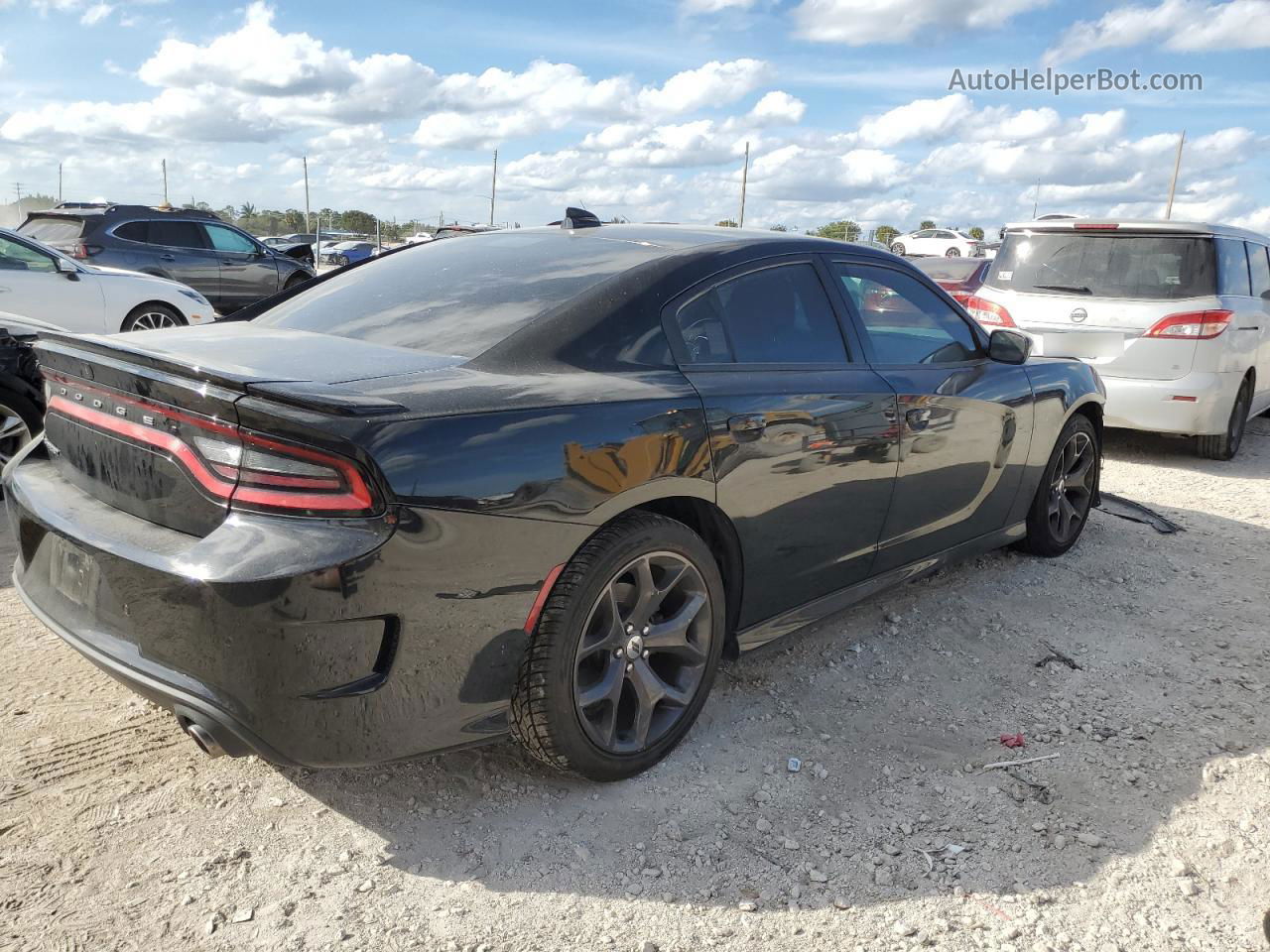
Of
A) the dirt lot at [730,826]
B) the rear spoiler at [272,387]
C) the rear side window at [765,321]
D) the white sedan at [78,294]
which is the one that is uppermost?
the rear side window at [765,321]

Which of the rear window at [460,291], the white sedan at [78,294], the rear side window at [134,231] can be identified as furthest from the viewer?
the rear side window at [134,231]

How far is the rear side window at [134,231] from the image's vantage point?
12578mm

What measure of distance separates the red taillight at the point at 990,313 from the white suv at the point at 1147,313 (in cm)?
1

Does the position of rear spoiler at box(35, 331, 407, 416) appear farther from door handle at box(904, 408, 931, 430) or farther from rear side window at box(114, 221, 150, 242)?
rear side window at box(114, 221, 150, 242)

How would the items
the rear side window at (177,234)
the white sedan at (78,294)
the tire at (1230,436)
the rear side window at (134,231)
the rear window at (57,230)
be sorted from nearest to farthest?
1. the tire at (1230,436)
2. the white sedan at (78,294)
3. the rear window at (57,230)
4. the rear side window at (134,231)
5. the rear side window at (177,234)

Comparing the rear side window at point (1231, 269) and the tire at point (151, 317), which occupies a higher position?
the rear side window at point (1231, 269)

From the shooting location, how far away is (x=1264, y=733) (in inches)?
132

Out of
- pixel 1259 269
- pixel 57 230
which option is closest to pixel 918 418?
pixel 1259 269

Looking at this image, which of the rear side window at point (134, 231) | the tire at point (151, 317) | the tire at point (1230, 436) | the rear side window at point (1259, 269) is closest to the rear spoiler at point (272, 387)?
the tire at point (151, 317)

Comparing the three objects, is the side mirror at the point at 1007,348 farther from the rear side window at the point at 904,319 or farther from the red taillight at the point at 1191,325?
the red taillight at the point at 1191,325

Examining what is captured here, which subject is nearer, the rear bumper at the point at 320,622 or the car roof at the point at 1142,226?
the rear bumper at the point at 320,622

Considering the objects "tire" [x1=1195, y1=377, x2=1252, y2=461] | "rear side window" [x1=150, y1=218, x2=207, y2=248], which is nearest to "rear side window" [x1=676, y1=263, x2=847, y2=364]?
"tire" [x1=1195, y1=377, x2=1252, y2=461]

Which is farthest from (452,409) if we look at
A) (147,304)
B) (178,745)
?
(147,304)

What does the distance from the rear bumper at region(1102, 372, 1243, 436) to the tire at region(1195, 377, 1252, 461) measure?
1.43 ft
